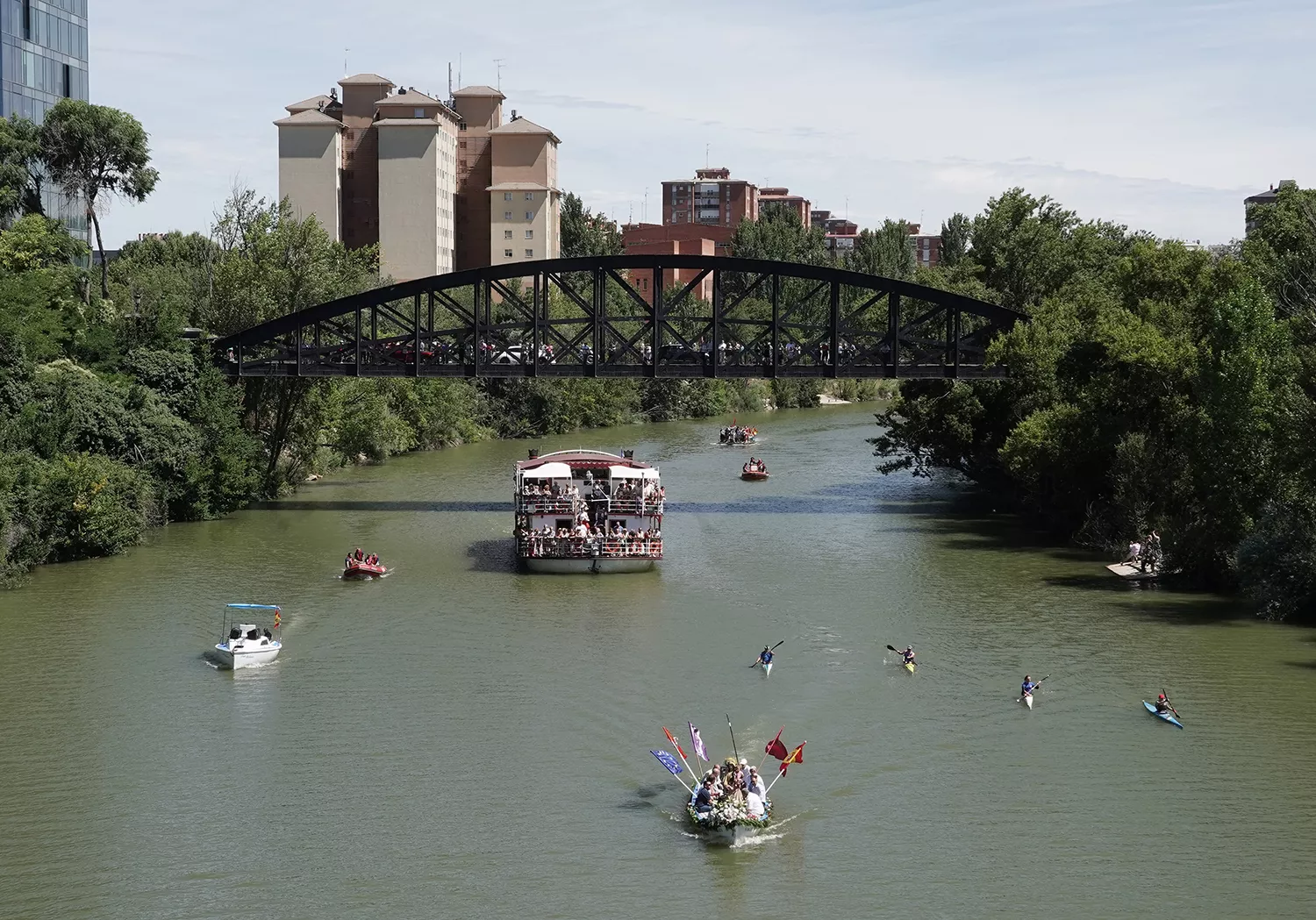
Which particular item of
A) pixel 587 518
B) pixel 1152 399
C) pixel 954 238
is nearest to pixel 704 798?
pixel 587 518

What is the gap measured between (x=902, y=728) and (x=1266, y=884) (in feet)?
28.8

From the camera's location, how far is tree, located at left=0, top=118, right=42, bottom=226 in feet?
221

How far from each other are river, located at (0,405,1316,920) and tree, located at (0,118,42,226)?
2639 centimetres

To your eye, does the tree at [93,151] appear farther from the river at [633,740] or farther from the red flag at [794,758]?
the red flag at [794,758]

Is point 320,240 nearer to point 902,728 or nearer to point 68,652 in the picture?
point 68,652

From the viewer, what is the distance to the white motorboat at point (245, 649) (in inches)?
1378

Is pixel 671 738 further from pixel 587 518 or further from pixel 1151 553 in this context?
pixel 1151 553

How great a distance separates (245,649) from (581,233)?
106455mm

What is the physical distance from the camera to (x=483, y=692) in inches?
1312

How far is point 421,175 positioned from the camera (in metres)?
123

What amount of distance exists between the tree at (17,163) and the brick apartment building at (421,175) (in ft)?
150

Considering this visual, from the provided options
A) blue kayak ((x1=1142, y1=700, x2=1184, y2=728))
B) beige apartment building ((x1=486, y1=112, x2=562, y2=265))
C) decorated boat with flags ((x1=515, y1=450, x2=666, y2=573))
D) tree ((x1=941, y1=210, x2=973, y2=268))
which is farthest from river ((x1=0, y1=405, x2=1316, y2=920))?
beige apartment building ((x1=486, y1=112, x2=562, y2=265))

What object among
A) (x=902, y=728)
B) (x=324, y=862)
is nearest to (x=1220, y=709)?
(x=902, y=728)

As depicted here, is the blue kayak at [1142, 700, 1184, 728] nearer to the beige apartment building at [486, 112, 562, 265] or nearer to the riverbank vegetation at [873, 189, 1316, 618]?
the riverbank vegetation at [873, 189, 1316, 618]
